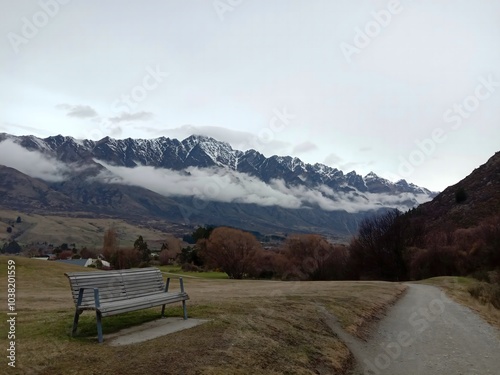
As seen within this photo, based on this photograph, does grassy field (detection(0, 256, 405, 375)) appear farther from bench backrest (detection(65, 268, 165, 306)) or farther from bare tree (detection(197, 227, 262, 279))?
bare tree (detection(197, 227, 262, 279))

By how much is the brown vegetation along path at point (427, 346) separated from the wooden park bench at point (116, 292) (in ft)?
18.5

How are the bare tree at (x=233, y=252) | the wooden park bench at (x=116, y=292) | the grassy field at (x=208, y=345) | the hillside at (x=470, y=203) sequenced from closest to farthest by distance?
the grassy field at (x=208, y=345) < the wooden park bench at (x=116, y=292) < the bare tree at (x=233, y=252) < the hillside at (x=470, y=203)

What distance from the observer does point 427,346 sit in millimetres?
13781

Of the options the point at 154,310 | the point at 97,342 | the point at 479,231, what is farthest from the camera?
the point at 479,231

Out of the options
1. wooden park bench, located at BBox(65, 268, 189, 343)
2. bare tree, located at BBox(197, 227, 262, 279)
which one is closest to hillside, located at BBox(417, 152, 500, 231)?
bare tree, located at BBox(197, 227, 262, 279)

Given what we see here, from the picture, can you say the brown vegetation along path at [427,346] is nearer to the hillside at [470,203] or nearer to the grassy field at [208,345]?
the grassy field at [208,345]

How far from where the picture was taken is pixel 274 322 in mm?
13281

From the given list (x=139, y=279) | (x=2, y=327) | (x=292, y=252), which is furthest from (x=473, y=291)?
(x=292, y=252)

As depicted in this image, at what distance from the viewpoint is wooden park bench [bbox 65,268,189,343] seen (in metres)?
10.0

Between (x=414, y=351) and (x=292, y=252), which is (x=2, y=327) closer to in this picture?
(x=414, y=351)

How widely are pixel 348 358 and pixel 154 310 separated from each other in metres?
6.88

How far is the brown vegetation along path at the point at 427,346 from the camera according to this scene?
1118 cm

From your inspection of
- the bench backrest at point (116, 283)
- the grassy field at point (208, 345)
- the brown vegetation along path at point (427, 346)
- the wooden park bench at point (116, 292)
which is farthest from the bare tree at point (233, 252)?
the wooden park bench at point (116, 292)

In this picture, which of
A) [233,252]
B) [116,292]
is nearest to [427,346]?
[116,292]
